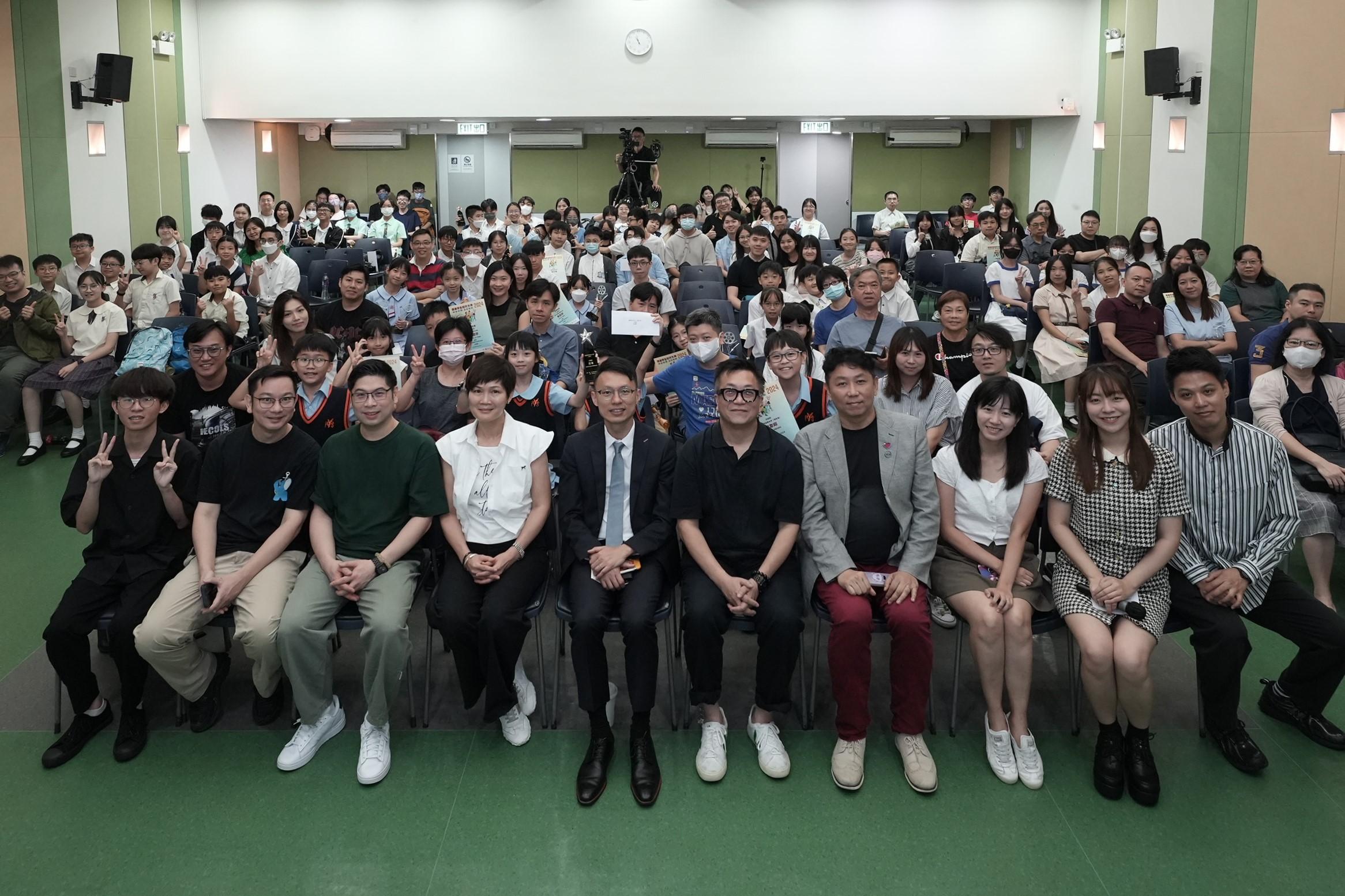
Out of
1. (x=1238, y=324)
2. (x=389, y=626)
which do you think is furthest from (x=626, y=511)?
(x=1238, y=324)

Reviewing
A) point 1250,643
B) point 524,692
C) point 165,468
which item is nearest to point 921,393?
point 1250,643

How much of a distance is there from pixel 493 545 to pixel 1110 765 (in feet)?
7.43

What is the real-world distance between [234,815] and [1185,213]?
1093 centimetres

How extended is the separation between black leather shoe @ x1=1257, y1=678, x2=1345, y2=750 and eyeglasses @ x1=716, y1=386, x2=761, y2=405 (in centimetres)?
223

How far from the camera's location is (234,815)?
336cm

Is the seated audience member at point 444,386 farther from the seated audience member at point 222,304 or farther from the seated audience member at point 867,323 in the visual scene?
the seated audience member at point 222,304

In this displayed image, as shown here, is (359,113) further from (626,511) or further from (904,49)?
(626,511)

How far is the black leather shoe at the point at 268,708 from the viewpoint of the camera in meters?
3.92

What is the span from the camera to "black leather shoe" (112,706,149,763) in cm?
369

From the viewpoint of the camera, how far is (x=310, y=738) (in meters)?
3.72

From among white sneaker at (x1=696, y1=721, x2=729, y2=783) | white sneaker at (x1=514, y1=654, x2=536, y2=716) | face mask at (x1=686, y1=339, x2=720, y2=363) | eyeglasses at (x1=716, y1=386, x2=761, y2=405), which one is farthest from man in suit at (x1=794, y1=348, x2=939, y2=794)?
face mask at (x1=686, y1=339, x2=720, y2=363)

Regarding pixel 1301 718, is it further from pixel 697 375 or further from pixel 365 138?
pixel 365 138

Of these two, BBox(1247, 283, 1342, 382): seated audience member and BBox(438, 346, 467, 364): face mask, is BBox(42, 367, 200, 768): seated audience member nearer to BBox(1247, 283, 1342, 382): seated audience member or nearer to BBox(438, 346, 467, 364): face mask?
BBox(438, 346, 467, 364): face mask

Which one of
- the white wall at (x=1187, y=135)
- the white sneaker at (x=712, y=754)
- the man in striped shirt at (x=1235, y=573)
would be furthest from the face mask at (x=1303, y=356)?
the white wall at (x=1187, y=135)
